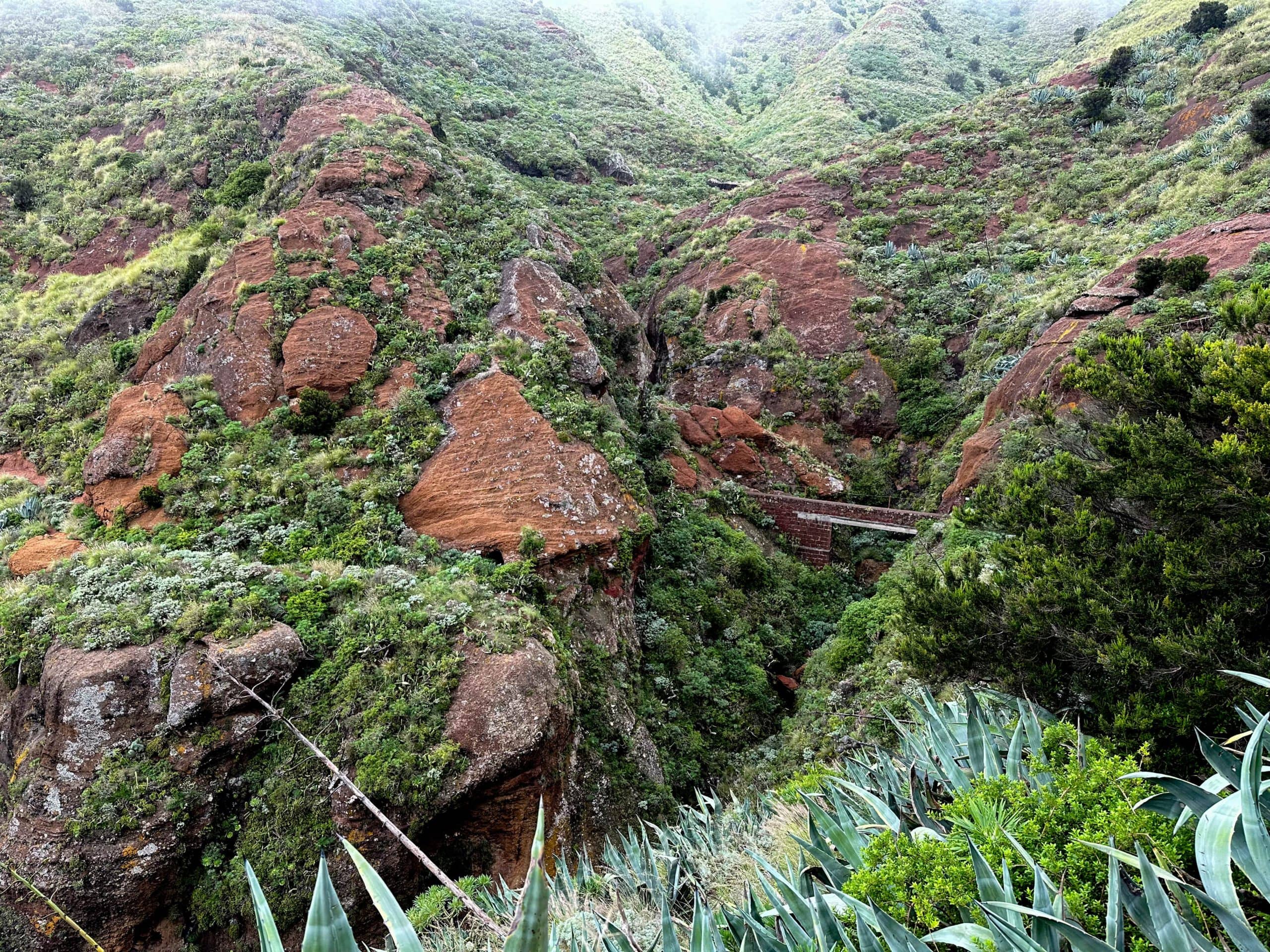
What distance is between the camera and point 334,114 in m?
18.9

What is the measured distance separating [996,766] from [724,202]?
32473 mm

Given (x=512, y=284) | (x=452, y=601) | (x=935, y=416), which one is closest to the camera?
(x=452, y=601)

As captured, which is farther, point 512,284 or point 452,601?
point 512,284

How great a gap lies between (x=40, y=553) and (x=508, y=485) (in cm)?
760

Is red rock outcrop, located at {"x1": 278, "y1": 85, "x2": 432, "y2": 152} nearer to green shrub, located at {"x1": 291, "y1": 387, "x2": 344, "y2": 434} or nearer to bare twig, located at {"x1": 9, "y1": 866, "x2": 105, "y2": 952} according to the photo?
green shrub, located at {"x1": 291, "y1": 387, "x2": 344, "y2": 434}

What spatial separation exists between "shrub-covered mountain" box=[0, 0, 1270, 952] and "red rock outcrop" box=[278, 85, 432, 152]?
0.22 metres

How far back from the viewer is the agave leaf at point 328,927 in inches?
52.1

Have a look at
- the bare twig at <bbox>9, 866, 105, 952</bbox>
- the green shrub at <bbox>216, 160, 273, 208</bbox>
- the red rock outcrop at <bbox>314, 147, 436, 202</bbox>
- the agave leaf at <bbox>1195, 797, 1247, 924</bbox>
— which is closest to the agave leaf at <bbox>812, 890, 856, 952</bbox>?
the agave leaf at <bbox>1195, 797, 1247, 924</bbox>

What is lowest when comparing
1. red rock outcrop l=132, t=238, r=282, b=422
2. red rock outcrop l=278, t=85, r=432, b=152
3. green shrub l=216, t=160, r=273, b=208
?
red rock outcrop l=132, t=238, r=282, b=422

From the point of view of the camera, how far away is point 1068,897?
2.47 metres

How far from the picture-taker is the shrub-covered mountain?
5.83 metres

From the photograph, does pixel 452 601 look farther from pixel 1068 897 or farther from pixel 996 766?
pixel 1068 897

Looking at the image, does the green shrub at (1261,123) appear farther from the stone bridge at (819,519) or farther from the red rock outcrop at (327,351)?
the red rock outcrop at (327,351)

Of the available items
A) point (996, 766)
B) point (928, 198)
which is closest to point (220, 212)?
point (996, 766)
